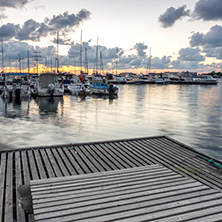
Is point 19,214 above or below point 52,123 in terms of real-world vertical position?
above

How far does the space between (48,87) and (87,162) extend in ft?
124

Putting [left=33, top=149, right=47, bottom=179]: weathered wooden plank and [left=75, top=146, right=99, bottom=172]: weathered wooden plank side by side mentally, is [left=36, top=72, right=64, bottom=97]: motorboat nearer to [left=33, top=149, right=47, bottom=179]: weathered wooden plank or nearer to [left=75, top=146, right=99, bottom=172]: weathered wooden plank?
[left=75, top=146, right=99, bottom=172]: weathered wooden plank

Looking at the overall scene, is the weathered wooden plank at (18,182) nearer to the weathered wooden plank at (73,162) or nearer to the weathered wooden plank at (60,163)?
the weathered wooden plank at (60,163)

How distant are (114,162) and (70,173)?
1639 mm

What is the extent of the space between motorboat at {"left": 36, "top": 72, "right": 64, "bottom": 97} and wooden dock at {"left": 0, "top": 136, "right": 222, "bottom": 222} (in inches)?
1386

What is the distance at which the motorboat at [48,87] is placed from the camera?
43219mm

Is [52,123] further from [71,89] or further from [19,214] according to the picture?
[71,89]

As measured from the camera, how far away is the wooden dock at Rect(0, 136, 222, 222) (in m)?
5.64

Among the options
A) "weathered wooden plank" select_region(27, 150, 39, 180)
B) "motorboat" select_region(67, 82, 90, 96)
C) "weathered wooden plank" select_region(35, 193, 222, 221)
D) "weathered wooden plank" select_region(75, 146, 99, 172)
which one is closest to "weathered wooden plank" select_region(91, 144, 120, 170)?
"weathered wooden plank" select_region(75, 146, 99, 172)

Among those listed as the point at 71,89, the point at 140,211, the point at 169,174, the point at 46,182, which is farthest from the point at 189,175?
the point at 71,89

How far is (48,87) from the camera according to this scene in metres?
43.6

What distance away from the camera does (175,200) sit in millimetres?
4918

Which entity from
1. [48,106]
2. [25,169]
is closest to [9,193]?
[25,169]

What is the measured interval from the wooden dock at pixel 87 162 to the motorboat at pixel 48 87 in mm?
35201
